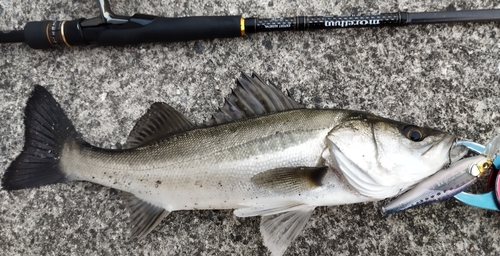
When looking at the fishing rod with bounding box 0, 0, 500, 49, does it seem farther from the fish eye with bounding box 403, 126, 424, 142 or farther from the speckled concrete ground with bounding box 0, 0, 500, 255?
the fish eye with bounding box 403, 126, 424, 142

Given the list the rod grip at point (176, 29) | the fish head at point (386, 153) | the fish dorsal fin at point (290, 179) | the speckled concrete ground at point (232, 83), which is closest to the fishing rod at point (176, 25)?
the rod grip at point (176, 29)

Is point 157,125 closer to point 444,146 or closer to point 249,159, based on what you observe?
point 249,159

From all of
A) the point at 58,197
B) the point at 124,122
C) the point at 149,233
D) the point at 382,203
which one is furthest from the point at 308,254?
the point at 58,197

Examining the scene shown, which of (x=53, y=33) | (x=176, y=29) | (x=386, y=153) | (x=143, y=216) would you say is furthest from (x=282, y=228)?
(x=53, y=33)

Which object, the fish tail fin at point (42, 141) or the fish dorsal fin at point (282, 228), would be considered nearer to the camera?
the fish dorsal fin at point (282, 228)

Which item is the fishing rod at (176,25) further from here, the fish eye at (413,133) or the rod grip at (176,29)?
the fish eye at (413,133)

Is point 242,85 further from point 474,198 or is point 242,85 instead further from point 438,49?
point 474,198

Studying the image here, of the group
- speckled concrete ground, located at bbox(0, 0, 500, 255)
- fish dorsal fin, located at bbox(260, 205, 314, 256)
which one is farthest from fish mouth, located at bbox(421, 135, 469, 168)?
fish dorsal fin, located at bbox(260, 205, 314, 256)
